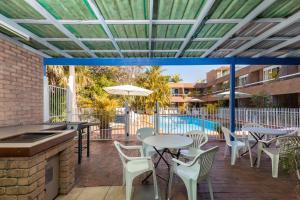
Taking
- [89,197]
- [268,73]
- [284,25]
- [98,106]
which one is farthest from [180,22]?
[268,73]

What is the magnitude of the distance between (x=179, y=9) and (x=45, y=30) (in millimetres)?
2988

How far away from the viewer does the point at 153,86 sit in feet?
69.6

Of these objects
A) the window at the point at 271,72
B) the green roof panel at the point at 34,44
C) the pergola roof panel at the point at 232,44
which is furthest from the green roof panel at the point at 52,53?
the window at the point at 271,72

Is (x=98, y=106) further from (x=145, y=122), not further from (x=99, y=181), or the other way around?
(x=99, y=181)

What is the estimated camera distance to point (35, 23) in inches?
171

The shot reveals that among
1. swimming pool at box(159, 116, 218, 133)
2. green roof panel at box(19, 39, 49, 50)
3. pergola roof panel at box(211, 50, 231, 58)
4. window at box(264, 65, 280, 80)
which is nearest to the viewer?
green roof panel at box(19, 39, 49, 50)

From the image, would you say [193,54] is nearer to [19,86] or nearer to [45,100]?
[45,100]

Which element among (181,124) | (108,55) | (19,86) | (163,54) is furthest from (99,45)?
(181,124)

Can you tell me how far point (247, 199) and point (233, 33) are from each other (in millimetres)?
3413

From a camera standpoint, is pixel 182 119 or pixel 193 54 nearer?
pixel 193 54

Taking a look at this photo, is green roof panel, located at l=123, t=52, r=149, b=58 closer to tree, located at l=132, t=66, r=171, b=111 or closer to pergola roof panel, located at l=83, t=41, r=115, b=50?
pergola roof panel, located at l=83, t=41, r=115, b=50

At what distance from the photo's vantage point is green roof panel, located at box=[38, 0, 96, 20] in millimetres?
3458

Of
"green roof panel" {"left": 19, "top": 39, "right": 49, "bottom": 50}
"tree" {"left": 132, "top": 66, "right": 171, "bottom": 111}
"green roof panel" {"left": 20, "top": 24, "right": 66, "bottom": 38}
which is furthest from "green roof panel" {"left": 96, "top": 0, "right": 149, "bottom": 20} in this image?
"tree" {"left": 132, "top": 66, "right": 171, "bottom": 111}

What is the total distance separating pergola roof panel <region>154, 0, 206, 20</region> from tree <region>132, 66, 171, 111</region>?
16.8 meters
